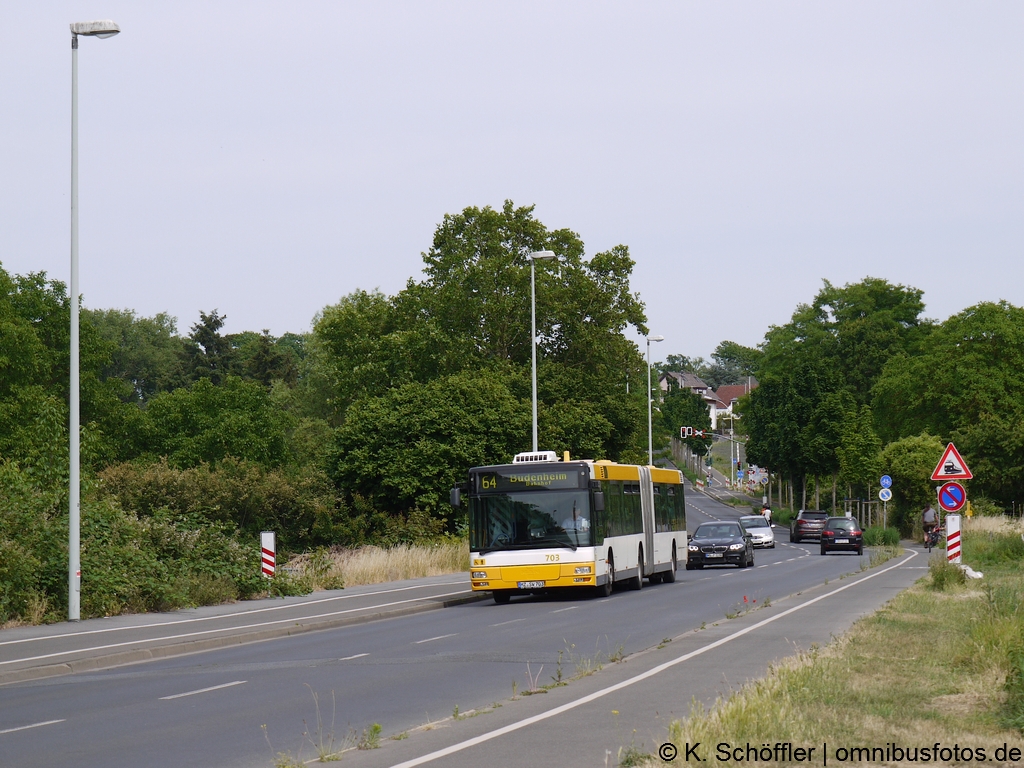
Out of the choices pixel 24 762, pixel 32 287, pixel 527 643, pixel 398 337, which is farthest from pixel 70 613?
pixel 32 287

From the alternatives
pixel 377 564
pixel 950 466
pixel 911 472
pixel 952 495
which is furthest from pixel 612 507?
pixel 911 472

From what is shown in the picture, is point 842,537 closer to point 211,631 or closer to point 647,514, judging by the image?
point 647,514

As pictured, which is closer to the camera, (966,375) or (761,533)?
(761,533)

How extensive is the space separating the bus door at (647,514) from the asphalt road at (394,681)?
6.27 metres

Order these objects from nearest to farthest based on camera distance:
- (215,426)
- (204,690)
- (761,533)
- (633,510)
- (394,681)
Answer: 1. (204,690)
2. (394,681)
3. (633,510)
4. (761,533)
5. (215,426)

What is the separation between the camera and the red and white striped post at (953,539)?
26500mm

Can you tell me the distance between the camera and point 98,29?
21750 millimetres

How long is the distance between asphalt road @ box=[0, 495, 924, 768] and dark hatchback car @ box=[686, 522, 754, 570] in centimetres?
1517

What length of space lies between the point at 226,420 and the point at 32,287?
13.5 metres

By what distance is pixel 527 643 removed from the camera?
1792cm

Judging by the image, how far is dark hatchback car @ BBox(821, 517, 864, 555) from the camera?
51.2 metres

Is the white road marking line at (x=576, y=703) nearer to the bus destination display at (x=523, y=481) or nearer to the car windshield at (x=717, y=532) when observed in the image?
the bus destination display at (x=523, y=481)

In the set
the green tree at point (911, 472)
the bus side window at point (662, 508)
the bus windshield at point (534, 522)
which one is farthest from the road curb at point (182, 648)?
the green tree at point (911, 472)

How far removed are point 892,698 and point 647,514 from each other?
22.3 meters
